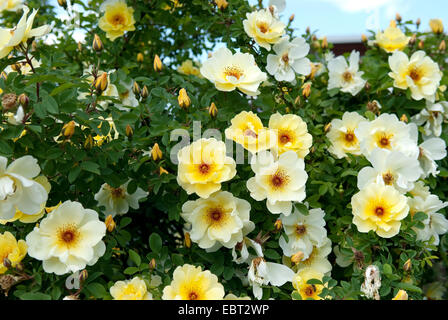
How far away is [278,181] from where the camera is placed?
1.38 meters

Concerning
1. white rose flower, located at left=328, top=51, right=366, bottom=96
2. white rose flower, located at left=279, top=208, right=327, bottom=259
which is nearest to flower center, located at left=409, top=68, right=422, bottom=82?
white rose flower, located at left=328, top=51, right=366, bottom=96

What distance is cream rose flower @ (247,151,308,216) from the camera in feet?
4.44

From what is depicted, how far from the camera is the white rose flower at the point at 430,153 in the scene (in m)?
1.77

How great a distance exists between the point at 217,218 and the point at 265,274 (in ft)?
0.68

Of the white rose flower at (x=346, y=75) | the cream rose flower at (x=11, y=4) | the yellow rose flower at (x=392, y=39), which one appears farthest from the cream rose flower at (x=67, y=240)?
the yellow rose flower at (x=392, y=39)

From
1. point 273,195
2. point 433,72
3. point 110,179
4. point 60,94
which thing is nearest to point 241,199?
point 273,195

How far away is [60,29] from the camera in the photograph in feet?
7.79

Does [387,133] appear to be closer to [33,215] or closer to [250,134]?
[250,134]

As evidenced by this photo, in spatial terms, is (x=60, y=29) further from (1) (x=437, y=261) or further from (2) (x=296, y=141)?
(1) (x=437, y=261)

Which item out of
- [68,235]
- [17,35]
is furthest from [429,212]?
[17,35]

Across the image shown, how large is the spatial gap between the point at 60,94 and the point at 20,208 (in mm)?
331

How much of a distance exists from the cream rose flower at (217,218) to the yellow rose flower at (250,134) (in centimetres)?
15

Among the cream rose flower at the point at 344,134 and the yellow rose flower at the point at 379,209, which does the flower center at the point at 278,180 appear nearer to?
the yellow rose flower at the point at 379,209

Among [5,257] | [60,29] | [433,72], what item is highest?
[60,29]
